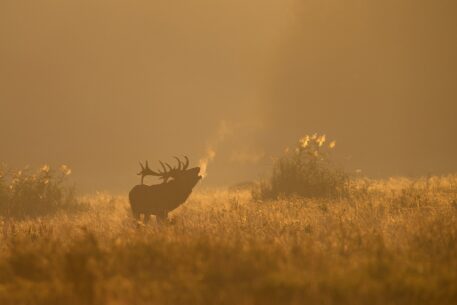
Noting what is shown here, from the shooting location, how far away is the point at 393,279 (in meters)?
5.50

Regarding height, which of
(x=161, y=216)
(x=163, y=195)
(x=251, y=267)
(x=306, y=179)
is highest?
(x=306, y=179)

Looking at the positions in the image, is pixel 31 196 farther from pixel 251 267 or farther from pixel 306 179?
pixel 251 267

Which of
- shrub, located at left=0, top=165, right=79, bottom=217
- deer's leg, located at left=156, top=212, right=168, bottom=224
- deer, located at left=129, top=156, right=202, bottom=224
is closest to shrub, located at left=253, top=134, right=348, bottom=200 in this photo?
deer, located at left=129, top=156, right=202, bottom=224

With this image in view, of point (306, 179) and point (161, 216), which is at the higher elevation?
point (306, 179)

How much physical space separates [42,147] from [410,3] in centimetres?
3907

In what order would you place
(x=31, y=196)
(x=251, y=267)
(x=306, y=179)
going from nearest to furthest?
1. (x=251, y=267)
2. (x=306, y=179)
3. (x=31, y=196)

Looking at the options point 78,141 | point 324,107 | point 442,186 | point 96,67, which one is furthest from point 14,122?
point 442,186

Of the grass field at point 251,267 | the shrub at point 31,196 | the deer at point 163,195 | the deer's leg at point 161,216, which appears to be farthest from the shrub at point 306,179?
the grass field at point 251,267

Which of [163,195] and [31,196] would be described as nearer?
[163,195]

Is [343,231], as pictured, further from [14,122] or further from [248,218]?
[14,122]

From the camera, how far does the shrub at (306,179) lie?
14.7 meters

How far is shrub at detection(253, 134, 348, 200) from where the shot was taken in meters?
14.7

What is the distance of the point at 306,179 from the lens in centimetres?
1517

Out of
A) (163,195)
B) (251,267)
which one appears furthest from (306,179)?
(251,267)
